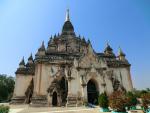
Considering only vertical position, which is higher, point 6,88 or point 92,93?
point 6,88

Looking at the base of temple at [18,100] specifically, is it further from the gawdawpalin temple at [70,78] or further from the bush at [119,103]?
the bush at [119,103]

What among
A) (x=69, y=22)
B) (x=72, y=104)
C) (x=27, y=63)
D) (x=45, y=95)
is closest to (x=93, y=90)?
(x=72, y=104)

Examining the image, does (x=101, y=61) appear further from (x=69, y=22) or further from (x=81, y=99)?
(x=69, y=22)

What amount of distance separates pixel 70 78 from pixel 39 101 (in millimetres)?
5629

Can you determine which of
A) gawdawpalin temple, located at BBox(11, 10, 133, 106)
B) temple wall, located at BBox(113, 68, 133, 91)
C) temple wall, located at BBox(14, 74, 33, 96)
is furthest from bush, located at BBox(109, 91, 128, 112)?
temple wall, located at BBox(14, 74, 33, 96)

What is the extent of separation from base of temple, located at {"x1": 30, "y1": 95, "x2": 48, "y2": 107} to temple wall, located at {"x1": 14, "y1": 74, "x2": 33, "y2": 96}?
288 inches

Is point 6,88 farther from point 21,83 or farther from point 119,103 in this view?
point 119,103

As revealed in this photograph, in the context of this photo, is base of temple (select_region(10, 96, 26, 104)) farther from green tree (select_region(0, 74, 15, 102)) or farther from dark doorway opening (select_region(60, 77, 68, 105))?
green tree (select_region(0, 74, 15, 102))

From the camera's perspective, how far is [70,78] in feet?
82.0

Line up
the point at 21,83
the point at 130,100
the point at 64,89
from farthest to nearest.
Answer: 1. the point at 21,83
2. the point at 64,89
3. the point at 130,100

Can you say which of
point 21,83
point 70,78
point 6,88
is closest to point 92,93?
point 70,78

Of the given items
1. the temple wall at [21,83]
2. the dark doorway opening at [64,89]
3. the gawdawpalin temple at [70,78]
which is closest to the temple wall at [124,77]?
the gawdawpalin temple at [70,78]

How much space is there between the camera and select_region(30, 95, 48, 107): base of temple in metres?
23.2

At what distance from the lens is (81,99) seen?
79.2 ft
